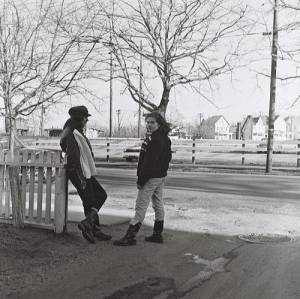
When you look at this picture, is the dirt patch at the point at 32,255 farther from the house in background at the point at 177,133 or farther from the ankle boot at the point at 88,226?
the house in background at the point at 177,133

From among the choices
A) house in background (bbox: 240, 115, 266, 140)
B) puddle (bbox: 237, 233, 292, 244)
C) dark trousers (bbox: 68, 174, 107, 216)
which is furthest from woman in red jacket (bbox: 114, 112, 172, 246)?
house in background (bbox: 240, 115, 266, 140)

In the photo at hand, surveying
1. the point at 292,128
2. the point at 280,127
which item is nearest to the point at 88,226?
A: the point at 280,127

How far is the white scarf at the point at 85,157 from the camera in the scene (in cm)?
588

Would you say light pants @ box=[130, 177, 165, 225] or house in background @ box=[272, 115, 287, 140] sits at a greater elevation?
house in background @ box=[272, 115, 287, 140]

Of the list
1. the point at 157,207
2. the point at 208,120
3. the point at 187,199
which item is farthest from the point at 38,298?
the point at 208,120

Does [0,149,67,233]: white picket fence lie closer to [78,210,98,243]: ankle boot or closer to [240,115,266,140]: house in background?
[78,210,98,243]: ankle boot

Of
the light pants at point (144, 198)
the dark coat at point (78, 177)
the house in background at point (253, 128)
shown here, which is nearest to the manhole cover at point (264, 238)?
the light pants at point (144, 198)

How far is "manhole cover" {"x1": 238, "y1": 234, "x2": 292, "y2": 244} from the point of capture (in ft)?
21.4

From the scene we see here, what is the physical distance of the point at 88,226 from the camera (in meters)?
5.78

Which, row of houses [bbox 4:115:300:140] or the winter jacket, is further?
row of houses [bbox 4:115:300:140]

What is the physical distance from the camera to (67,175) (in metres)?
6.04

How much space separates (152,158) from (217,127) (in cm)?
12104

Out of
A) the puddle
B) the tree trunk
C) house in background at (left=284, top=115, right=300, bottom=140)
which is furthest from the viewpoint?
house in background at (left=284, top=115, right=300, bottom=140)

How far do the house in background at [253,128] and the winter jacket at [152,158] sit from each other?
110 meters
